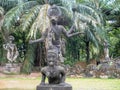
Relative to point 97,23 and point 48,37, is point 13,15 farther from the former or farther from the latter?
point 48,37

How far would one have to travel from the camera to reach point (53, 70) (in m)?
7.46

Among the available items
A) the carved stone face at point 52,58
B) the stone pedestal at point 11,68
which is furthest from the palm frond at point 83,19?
the carved stone face at point 52,58

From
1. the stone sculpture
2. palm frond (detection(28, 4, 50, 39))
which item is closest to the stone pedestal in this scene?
palm frond (detection(28, 4, 50, 39))

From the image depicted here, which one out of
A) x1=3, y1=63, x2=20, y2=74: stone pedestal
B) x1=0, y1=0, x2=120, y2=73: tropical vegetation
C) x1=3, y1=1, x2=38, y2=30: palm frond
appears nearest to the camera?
x1=0, y1=0, x2=120, y2=73: tropical vegetation

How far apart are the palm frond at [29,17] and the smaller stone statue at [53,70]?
9020mm

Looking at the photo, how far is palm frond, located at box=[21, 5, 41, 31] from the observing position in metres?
16.4

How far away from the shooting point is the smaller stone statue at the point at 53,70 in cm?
732

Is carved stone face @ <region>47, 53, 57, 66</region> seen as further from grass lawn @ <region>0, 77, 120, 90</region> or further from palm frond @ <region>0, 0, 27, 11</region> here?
palm frond @ <region>0, 0, 27, 11</region>

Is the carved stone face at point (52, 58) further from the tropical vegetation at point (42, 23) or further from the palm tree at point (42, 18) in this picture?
the palm tree at point (42, 18)

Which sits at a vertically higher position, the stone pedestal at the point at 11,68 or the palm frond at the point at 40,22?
the palm frond at the point at 40,22

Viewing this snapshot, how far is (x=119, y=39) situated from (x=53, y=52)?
58.7ft

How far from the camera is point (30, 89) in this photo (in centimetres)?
1018

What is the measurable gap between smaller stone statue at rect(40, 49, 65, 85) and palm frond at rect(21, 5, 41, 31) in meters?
9.02

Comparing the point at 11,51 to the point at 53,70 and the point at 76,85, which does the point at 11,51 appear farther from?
the point at 53,70
